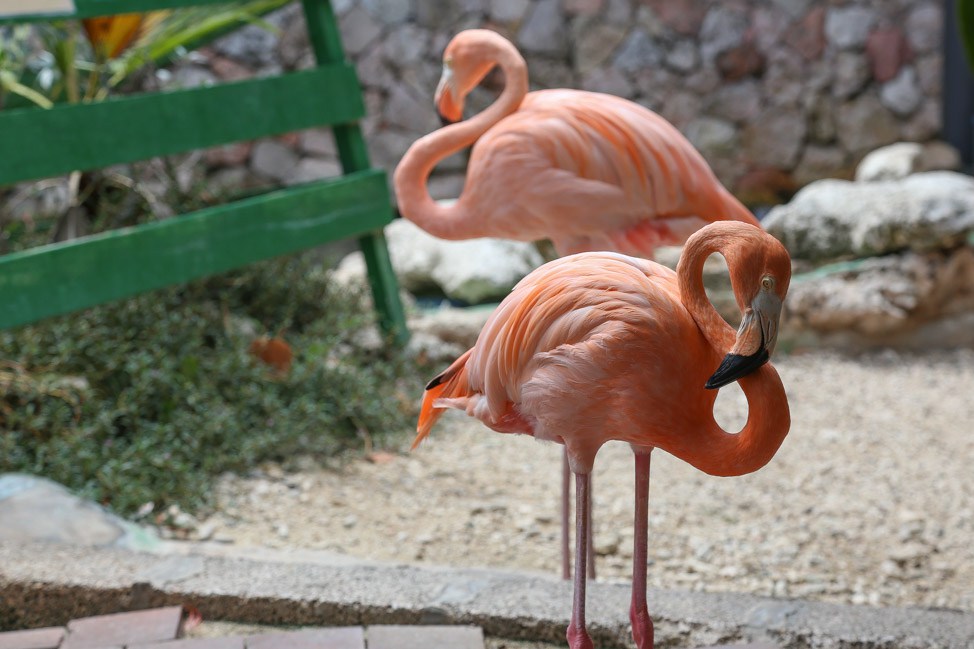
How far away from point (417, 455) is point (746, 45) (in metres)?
4.84

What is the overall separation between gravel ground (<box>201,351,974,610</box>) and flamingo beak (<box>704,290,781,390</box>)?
52.0 inches

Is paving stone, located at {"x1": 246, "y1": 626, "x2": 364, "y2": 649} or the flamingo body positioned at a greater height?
the flamingo body

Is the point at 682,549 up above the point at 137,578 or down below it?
below

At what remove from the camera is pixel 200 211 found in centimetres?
404

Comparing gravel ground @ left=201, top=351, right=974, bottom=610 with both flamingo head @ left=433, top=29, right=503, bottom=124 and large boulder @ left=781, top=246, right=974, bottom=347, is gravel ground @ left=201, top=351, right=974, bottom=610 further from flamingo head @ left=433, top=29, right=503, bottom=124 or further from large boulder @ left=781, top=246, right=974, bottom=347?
flamingo head @ left=433, top=29, right=503, bottom=124

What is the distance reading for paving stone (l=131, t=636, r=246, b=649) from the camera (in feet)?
7.01

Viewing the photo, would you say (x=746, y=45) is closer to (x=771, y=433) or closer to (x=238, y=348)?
(x=238, y=348)

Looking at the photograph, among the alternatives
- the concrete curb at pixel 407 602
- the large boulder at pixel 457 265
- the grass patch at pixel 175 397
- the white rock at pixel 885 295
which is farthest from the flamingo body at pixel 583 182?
the large boulder at pixel 457 265

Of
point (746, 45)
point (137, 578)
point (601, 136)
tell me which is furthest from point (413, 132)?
point (137, 578)

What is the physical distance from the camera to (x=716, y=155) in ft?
24.5

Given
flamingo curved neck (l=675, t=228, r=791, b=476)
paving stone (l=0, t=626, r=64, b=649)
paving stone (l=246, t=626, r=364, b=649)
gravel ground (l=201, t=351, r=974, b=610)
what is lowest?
gravel ground (l=201, t=351, r=974, b=610)

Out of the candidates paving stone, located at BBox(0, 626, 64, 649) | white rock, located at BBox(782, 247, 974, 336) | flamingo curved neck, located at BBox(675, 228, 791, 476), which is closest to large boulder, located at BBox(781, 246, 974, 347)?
white rock, located at BBox(782, 247, 974, 336)

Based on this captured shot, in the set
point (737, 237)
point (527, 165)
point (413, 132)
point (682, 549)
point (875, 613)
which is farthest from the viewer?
Answer: point (413, 132)

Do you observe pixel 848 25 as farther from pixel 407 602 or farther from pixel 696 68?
pixel 407 602
